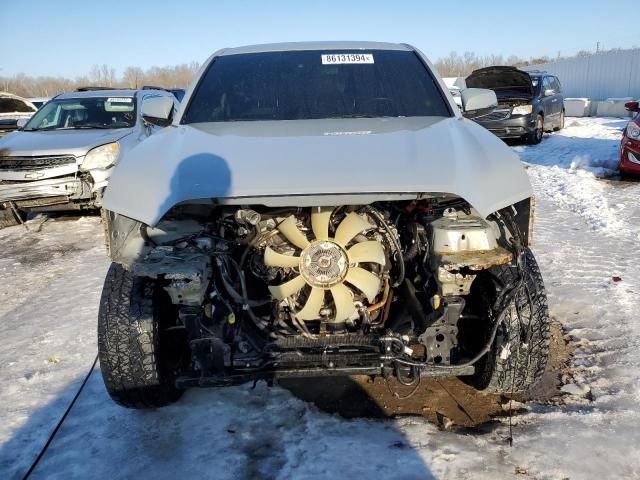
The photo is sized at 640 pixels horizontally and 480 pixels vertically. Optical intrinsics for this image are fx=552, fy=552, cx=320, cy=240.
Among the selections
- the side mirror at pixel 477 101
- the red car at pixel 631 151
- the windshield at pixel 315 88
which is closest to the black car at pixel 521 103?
the red car at pixel 631 151

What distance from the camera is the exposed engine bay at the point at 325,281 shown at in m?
2.44

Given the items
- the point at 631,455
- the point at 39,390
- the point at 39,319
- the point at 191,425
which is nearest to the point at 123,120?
the point at 39,319

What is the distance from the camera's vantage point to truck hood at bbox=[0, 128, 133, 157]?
6828 mm

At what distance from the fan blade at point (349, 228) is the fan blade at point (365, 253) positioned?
56mm

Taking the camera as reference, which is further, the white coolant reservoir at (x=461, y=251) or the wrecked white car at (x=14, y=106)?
the wrecked white car at (x=14, y=106)

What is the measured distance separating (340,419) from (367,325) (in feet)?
1.67

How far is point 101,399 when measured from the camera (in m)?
3.05

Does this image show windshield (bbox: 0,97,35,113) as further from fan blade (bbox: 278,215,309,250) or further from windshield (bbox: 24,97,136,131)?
fan blade (bbox: 278,215,309,250)

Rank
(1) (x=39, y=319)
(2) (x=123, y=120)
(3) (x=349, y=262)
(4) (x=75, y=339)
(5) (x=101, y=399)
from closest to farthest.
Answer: (3) (x=349, y=262)
(5) (x=101, y=399)
(4) (x=75, y=339)
(1) (x=39, y=319)
(2) (x=123, y=120)

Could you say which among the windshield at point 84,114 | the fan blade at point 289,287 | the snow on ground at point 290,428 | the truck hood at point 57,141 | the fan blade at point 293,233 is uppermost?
the windshield at point 84,114

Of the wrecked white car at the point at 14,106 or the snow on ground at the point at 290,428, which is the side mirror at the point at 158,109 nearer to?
the snow on ground at the point at 290,428

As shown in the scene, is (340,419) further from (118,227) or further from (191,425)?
(118,227)

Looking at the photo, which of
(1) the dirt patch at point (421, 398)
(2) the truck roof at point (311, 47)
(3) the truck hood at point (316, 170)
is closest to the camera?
(3) the truck hood at point (316, 170)

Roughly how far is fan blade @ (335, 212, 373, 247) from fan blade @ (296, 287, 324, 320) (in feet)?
0.86
